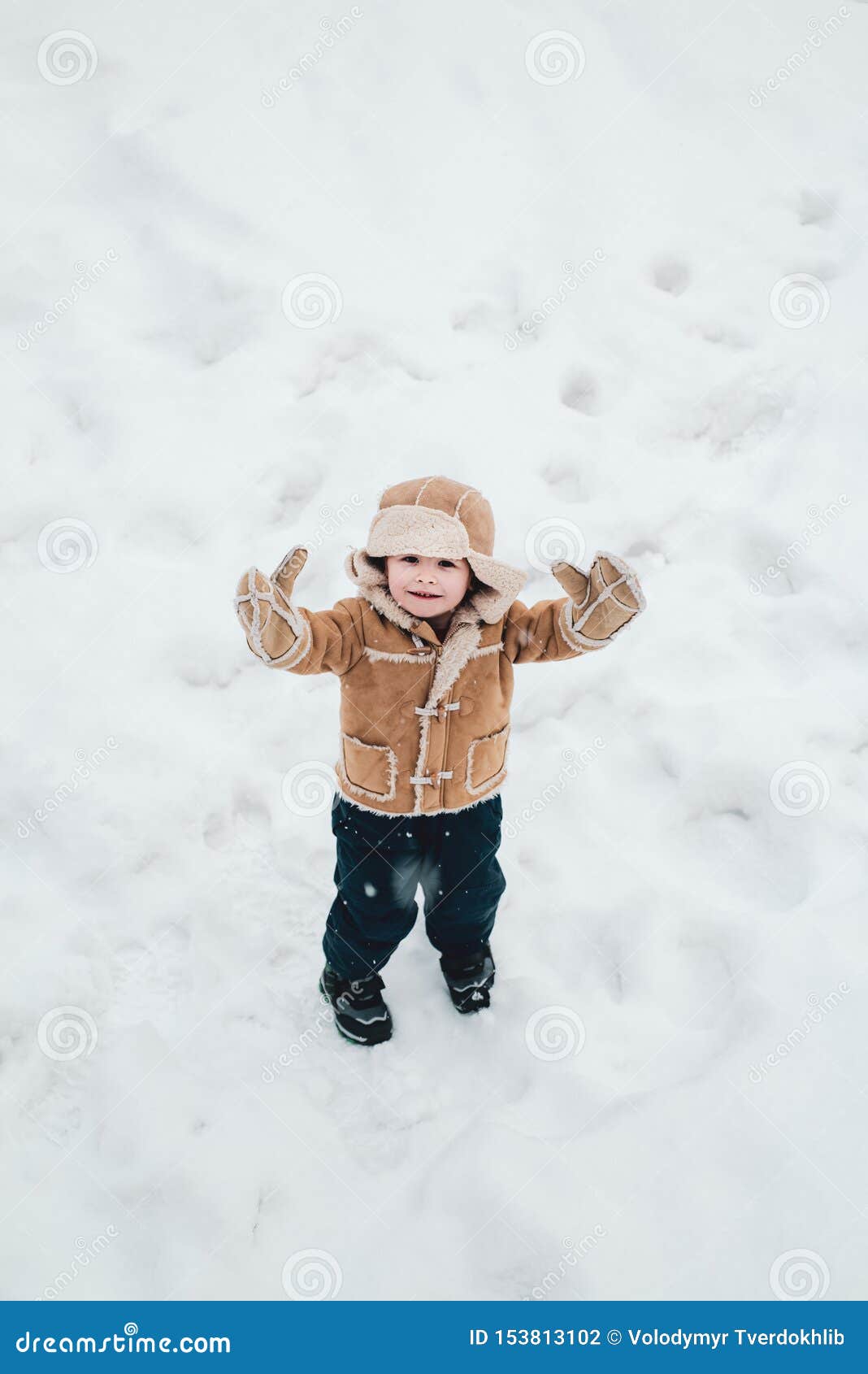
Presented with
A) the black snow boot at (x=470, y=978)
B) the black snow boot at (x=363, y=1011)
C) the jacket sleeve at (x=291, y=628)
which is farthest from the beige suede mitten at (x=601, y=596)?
the black snow boot at (x=363, y=1011)

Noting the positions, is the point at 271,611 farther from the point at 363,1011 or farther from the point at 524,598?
the point at 524,598

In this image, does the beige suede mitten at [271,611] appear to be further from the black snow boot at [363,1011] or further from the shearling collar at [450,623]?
the black snow boot at [363,1011]

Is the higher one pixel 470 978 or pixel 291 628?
pixel 291 628

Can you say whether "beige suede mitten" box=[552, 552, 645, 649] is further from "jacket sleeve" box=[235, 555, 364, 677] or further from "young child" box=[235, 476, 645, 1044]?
"jacket sleeve" box=[235, 555, 364, 677]

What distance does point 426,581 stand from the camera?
1906mm

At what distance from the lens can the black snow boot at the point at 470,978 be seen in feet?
7.99

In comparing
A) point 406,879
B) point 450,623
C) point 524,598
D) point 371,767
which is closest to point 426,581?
point 450,623

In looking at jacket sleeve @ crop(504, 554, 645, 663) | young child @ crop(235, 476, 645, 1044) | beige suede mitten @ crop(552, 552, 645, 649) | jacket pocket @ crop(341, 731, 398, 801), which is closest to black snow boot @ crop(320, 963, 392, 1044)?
young child @ crop(235, 476, 645, 1044)

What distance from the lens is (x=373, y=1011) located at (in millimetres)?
2402

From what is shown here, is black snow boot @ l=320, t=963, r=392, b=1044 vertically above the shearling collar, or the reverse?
the shearling collar

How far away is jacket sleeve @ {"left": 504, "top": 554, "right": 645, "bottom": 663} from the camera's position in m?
1.88

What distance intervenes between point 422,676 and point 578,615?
1.16 ft

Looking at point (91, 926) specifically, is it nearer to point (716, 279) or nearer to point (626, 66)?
point (716, 279)

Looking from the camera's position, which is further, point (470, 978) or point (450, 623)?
point (470, 978)
